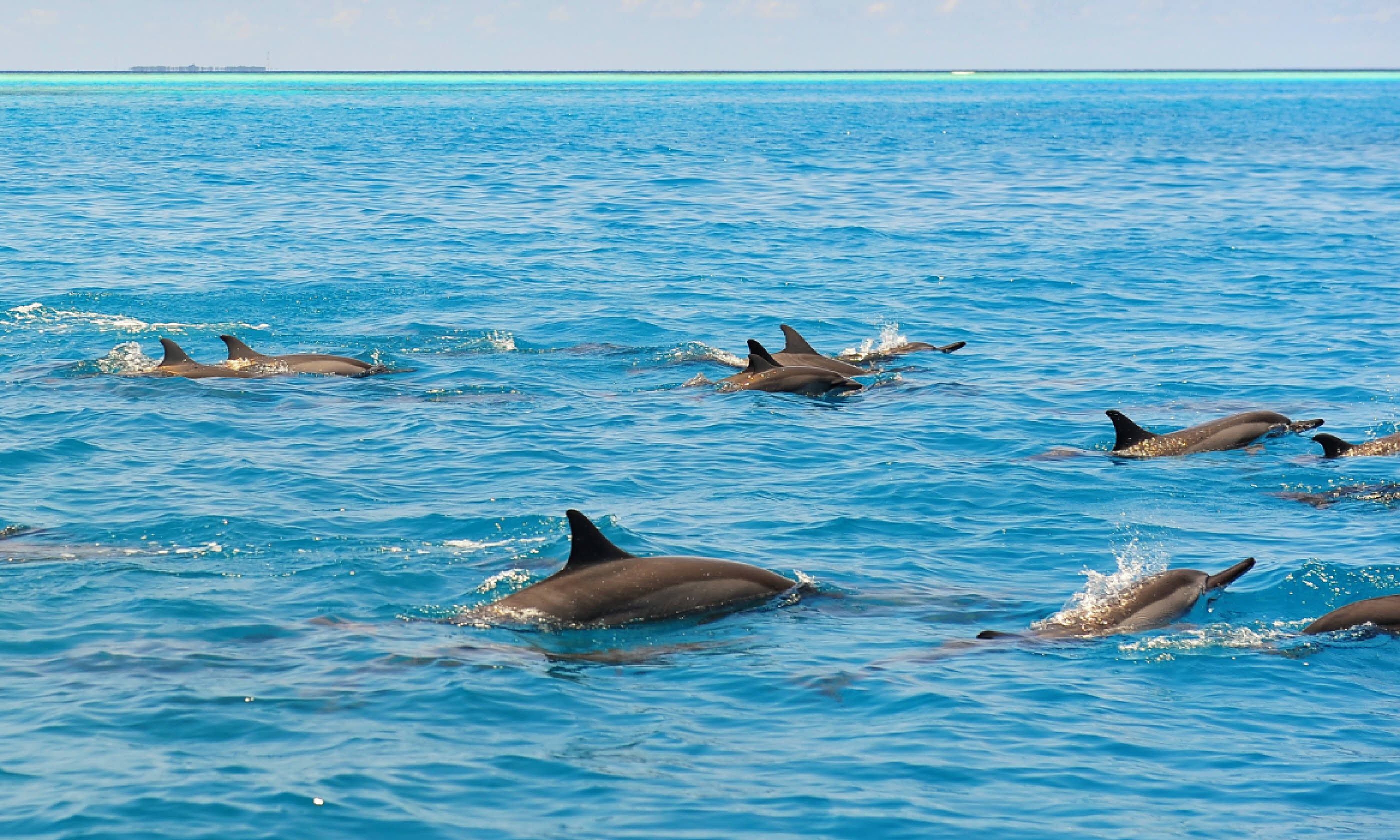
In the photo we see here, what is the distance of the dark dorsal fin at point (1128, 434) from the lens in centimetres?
1666

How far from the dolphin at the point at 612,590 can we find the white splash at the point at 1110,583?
2.59 m

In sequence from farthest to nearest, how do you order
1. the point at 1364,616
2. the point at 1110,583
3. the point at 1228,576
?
the point at 1110,583, the point at 1228,576, the point at 1364,616

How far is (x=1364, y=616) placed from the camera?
11.2 m

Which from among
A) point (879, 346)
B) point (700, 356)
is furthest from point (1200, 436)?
point (700, 356)

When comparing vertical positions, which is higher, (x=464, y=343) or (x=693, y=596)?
(x=464, y=343)

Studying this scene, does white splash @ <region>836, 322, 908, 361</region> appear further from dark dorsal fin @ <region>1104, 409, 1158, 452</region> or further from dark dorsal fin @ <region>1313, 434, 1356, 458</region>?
dark dorsal fin @ <region>1313, 434, 1356, 458</region>

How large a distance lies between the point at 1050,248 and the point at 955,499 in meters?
22.8

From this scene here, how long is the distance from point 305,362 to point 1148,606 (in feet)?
44.4

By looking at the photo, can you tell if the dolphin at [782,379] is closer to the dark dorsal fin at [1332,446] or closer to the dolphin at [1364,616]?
the dark dorsal fin at [1332,446]

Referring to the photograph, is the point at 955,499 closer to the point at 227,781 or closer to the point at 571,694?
the point at 571,694

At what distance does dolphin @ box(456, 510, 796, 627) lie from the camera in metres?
11.0

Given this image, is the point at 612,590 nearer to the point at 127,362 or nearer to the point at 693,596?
the point at 693,596

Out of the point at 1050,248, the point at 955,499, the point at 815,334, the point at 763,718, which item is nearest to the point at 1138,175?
the point at 1050,248

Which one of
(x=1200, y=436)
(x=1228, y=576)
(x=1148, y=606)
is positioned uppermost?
(x=1200, y=436)
